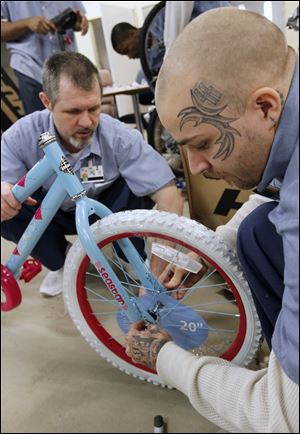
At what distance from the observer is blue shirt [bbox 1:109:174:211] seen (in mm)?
904

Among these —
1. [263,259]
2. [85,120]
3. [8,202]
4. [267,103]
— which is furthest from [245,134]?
[8,202]

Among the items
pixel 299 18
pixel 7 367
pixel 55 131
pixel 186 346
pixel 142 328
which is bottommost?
pixel 7 367

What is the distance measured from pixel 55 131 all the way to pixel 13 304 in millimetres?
490

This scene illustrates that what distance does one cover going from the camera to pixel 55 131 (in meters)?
0.85

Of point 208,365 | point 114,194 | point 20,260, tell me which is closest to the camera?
point 208,365

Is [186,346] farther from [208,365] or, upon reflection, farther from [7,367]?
[7,367]

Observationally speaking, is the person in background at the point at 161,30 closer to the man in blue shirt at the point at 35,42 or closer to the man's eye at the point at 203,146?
the man in blue shirt at the point at 35,42

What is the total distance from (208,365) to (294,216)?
27 cm

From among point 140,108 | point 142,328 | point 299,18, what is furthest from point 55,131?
point 140,108

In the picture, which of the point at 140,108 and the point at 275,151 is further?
the point at 140,108

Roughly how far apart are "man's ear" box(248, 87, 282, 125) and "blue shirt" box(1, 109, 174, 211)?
521 millimetres

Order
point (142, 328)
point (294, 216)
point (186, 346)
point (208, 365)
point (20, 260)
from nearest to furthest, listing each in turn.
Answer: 1. point (294, 216)
2. point (208, 365)
3. point (142, 328)
4. point (186, 346)
5. point (20, 260)

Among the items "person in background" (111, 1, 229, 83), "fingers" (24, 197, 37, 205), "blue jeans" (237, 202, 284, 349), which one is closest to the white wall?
"person in background" (111, 1, 229, 83)

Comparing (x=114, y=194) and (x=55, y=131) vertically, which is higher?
(x=55, y=131)
